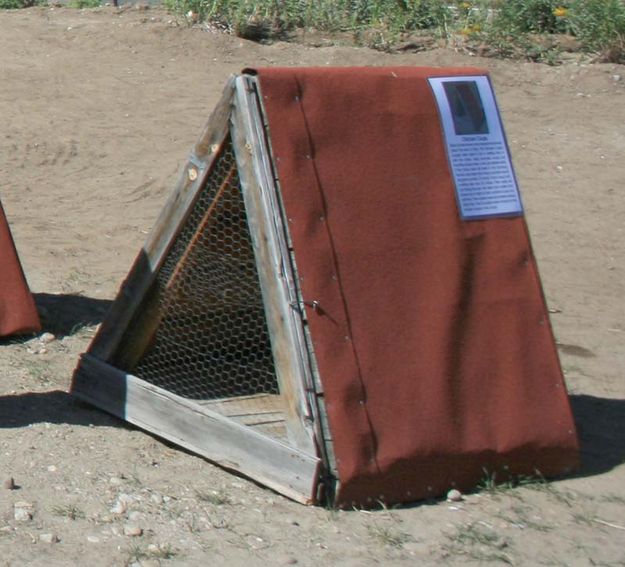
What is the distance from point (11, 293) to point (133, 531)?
2029mm

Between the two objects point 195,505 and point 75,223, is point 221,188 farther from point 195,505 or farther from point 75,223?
point 75,223

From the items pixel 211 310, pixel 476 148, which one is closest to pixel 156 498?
pixel 211 310

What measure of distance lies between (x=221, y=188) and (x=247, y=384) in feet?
2.80

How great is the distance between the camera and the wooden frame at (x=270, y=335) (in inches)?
155

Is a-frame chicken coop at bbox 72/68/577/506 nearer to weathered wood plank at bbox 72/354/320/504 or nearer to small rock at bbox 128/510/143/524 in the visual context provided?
weathered wood plank at bbox 72/354/320/504

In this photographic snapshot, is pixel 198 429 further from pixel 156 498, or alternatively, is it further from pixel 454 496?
pixel 454 496

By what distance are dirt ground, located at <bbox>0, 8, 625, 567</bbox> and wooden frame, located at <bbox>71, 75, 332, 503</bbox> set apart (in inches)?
3.8

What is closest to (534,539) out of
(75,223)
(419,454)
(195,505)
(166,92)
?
(419,454)

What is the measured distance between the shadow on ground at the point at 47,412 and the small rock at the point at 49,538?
0.90 metres

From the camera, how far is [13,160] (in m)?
9.60

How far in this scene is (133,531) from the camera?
378cm

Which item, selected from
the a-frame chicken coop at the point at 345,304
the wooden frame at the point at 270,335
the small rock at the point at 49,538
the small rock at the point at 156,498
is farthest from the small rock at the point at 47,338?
the small rock at the point at 49,538

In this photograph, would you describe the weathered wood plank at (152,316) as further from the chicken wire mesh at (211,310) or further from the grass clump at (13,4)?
the grass clump at (13,4)

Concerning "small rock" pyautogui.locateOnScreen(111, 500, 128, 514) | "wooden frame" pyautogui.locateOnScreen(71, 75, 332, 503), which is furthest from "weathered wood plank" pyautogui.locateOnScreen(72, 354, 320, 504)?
"small rock" pyautogui.locateOnScreen(111, 500, 128, 514)
